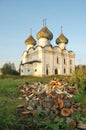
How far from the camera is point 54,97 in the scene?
802cm

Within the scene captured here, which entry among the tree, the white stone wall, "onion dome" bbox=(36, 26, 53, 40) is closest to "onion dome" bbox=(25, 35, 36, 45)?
the white stone wall

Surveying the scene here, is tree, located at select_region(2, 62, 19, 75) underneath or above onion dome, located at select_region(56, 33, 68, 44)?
underneath

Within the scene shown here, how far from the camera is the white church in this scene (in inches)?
2001

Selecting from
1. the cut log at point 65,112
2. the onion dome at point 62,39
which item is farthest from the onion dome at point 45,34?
the cut log at point 65,112

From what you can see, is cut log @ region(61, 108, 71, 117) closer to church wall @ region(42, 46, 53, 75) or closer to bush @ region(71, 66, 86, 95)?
bush @ region(71, 66, 86, 95)

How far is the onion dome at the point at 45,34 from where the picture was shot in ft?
169

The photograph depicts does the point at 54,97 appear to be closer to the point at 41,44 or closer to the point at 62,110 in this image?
the point at 62,110

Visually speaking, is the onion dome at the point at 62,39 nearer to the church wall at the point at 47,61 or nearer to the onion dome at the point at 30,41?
the church wall at the point at 47,61

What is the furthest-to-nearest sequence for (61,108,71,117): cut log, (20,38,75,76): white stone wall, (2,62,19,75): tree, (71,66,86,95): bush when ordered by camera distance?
(2,62,19,75): tree
(20,38,75,76): white stone wall
(71,66,86,95): bush
(61,108,71,117): cut log

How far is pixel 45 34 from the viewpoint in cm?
5159

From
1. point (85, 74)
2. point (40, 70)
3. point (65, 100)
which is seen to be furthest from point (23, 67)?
point (65, 100)

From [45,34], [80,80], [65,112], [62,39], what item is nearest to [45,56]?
[45,34]

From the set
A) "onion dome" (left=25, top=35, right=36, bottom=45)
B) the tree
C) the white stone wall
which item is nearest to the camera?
the white stone wall

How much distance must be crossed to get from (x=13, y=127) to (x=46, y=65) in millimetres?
45006
